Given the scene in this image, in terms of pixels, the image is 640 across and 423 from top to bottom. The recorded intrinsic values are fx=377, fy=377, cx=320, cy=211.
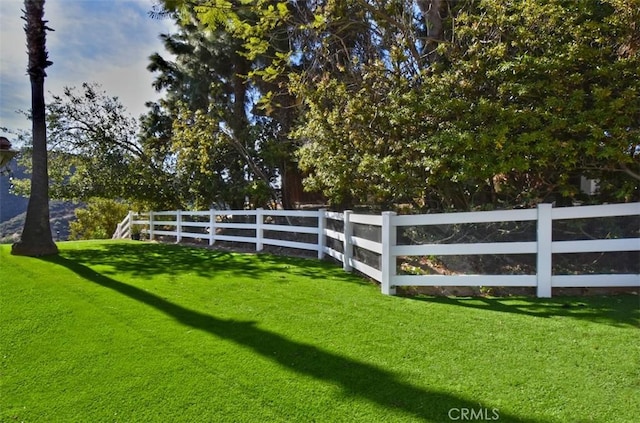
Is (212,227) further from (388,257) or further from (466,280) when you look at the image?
(466,280)

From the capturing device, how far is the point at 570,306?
4.00 metres

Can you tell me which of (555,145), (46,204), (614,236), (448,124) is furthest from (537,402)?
(46,204)

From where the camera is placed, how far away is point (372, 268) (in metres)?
5.36

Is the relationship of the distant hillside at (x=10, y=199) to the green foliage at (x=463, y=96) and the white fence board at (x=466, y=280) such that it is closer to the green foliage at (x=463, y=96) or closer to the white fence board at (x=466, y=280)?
the green foliage at (x=463, y=96)

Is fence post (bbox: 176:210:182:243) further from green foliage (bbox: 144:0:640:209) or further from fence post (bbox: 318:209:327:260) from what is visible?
fence post (bbox: 318:209:327:260)

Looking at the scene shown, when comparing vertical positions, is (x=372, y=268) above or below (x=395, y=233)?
below

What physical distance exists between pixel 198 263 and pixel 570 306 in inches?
237

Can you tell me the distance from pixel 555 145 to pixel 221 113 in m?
9.38

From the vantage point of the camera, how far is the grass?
229 cm

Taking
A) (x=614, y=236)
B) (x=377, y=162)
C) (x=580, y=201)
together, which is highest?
(x=377, y=162)

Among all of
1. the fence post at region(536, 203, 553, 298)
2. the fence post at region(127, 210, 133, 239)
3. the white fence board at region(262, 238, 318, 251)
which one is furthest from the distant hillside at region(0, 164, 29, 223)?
the fence post at region(536, 203, 553, 298)

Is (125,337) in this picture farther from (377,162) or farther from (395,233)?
(377,162)

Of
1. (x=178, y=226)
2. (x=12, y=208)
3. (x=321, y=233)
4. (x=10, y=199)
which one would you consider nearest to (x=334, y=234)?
(x=321, y=233)

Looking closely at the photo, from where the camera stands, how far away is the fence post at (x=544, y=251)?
4309 millimetres
